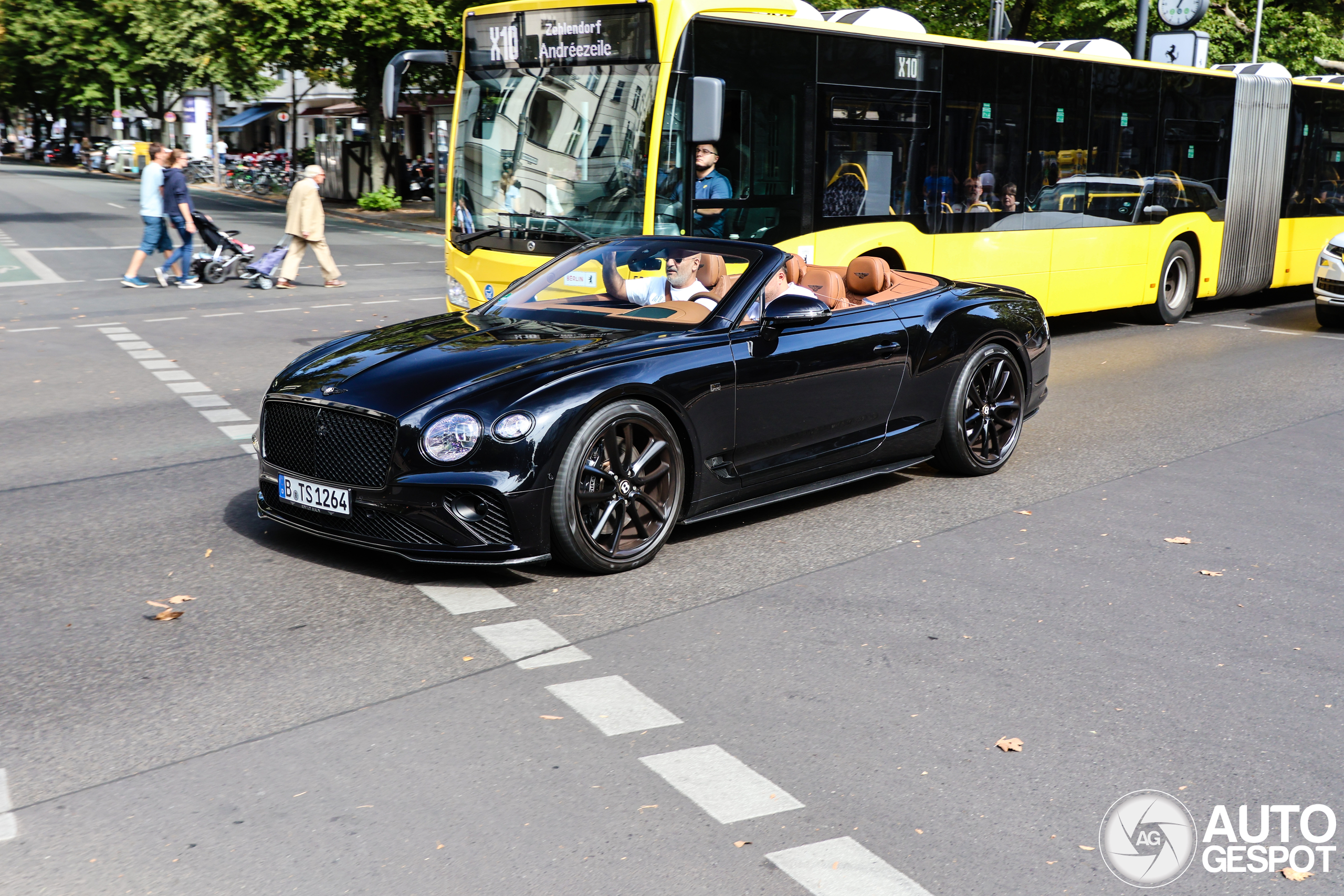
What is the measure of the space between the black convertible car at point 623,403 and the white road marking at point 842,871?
7.62 feet

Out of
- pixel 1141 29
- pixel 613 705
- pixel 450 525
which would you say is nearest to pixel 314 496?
pixel 450 525

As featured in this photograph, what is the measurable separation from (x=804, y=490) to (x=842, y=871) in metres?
3.51

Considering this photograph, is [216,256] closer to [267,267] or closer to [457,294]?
[267,267]

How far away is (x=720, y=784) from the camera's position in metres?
3.85

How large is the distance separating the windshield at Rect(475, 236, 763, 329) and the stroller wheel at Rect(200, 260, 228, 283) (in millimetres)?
12853

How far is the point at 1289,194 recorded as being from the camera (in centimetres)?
1833

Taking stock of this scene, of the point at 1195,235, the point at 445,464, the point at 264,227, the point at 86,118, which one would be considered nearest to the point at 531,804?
the point at 445,464

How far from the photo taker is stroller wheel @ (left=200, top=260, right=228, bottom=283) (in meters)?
18.7

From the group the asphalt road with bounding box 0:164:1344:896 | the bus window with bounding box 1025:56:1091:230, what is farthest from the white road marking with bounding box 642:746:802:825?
the bus window with bounding box 1025:56:1091:230

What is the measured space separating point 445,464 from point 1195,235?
1352cm

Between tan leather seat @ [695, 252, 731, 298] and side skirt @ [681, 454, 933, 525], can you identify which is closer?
side skirt @ [681, 454, 933, 525]

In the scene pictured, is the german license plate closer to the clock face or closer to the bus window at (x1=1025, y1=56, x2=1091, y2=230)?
the bus window at (x1=1025, y1=56, x2=1091, y2=230)

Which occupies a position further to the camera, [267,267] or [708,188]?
[267,267]

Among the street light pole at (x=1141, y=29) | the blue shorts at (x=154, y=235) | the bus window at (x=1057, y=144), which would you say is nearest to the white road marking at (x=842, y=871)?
the bus window at (x=1057, y=144)
